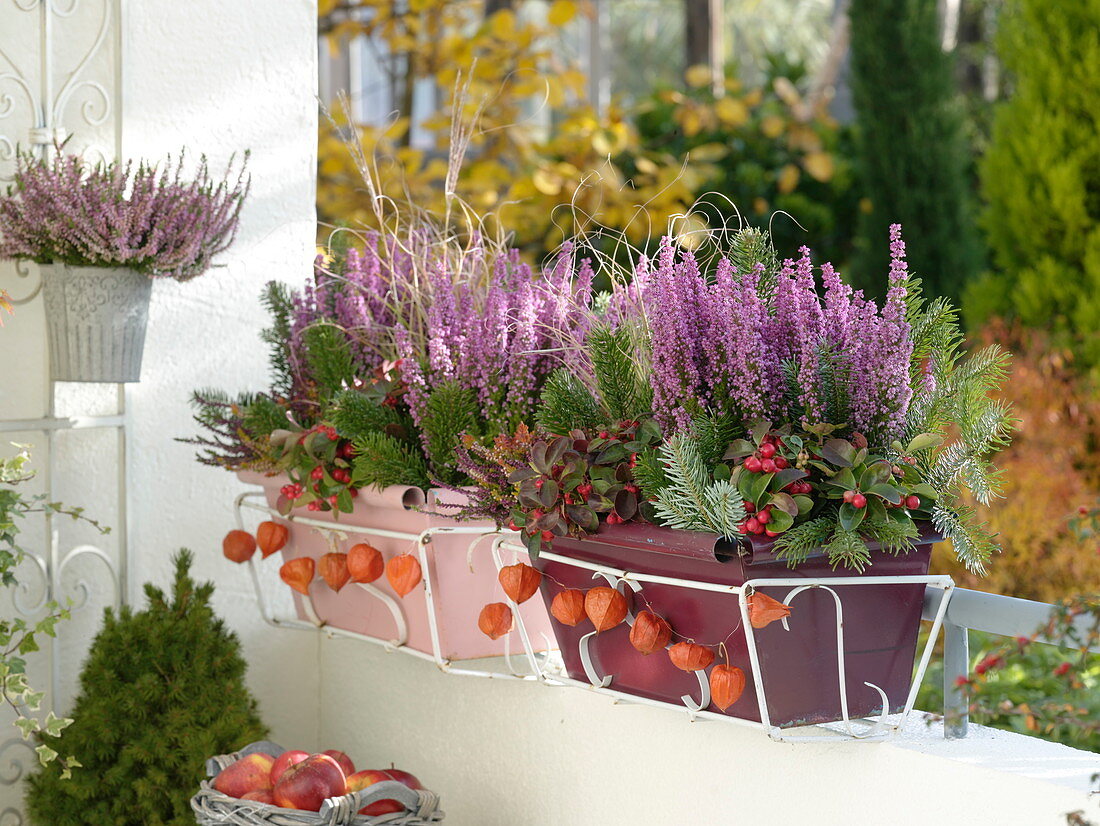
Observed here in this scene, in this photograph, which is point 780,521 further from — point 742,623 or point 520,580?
point 520,580

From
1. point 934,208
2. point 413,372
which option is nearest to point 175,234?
point 413,372

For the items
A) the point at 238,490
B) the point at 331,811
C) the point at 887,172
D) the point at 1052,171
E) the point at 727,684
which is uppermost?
the point at 887,172

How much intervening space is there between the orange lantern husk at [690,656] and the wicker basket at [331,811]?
44cm

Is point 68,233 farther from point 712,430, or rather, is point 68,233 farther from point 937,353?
point 937,353

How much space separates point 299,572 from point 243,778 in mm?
258

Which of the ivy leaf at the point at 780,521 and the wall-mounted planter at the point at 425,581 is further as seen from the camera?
the wall-mounted planter at the point at 425,581

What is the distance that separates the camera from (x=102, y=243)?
1524mm

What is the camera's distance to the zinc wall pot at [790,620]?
3.23ft

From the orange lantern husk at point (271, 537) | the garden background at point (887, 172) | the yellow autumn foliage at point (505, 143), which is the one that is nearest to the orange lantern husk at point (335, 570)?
the orange lantern husk at point (271, 537)

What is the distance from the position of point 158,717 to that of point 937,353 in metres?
1.07

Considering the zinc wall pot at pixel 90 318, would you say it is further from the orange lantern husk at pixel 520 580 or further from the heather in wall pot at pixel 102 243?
the orange lantern husk at pixel 520 580

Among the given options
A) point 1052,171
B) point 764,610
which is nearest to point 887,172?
point 1052,171

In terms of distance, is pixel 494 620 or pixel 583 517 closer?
pixel 583 517

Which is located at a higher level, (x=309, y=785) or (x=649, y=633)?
(x=649, y=633)
